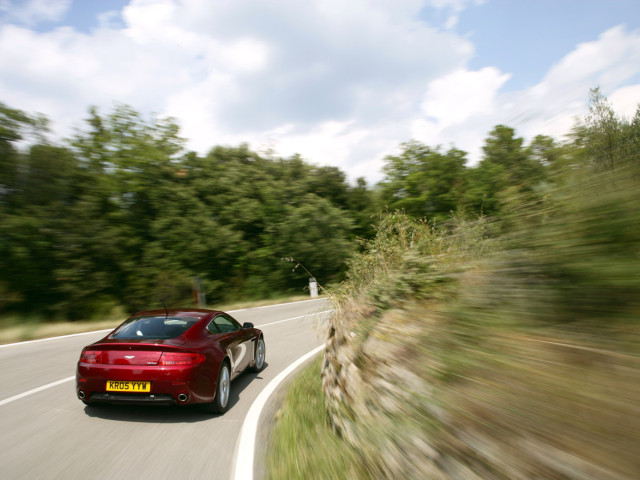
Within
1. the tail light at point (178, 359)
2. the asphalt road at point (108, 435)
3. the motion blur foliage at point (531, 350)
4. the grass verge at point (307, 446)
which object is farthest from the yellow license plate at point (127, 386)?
the motion blur foliage at point (531, 350)

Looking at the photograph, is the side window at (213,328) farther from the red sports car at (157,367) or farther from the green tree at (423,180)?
the green tree at (423,180)

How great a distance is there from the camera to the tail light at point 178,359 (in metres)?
5.12

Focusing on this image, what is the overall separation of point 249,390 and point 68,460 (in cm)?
305

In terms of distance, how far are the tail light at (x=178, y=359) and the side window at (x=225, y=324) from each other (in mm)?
1223

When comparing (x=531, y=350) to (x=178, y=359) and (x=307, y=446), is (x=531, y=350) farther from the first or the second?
(x=178, y=359)

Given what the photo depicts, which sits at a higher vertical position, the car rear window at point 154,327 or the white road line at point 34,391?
the car rear window at point 154,327

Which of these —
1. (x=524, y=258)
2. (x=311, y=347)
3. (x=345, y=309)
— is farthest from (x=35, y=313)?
(x=524, y=258)

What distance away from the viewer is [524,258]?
362cm

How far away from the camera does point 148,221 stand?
24.9 meters

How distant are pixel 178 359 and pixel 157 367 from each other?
0.78 feet

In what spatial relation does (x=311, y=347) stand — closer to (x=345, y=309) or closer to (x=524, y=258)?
(x=345, y=309)

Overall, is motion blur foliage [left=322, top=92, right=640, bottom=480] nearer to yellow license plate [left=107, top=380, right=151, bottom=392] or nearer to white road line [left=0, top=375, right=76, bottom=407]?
yellow license plate [left=107, top=380, right=151, bottom=392]

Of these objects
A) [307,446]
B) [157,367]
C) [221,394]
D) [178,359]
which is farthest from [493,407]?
[221,394]

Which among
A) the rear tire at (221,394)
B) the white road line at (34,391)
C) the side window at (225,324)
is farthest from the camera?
the side window at (225,324)
